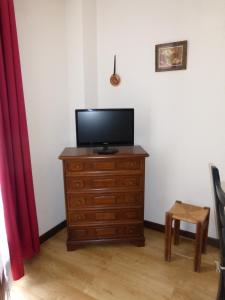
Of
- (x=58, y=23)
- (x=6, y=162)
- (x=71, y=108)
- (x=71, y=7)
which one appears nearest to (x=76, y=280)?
(x=6, y=162)

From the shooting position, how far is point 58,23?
7.27 feet

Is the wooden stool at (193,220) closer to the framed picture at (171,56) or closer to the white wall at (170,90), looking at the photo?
the white wall at (170,90)

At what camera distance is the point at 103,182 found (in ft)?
6.61

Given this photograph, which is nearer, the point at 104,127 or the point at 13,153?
the point at 13,153

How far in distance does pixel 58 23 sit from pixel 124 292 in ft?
8.36

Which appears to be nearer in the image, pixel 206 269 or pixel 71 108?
pixel 206 269

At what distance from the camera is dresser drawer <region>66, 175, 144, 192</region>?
6.54 feet

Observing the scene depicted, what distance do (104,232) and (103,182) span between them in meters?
0.52

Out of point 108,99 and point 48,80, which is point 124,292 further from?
point 48,80

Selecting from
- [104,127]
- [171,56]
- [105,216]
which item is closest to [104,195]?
[105,216]

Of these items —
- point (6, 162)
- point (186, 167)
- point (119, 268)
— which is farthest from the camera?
point (186, 167)

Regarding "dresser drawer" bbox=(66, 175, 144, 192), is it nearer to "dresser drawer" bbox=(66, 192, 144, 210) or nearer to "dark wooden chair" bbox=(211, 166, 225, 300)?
"dresser drawer" bbox=(66, 192, 144, 210)

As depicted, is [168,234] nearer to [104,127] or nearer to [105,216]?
[105,216]

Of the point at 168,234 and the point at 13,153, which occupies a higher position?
the point at 13,153
